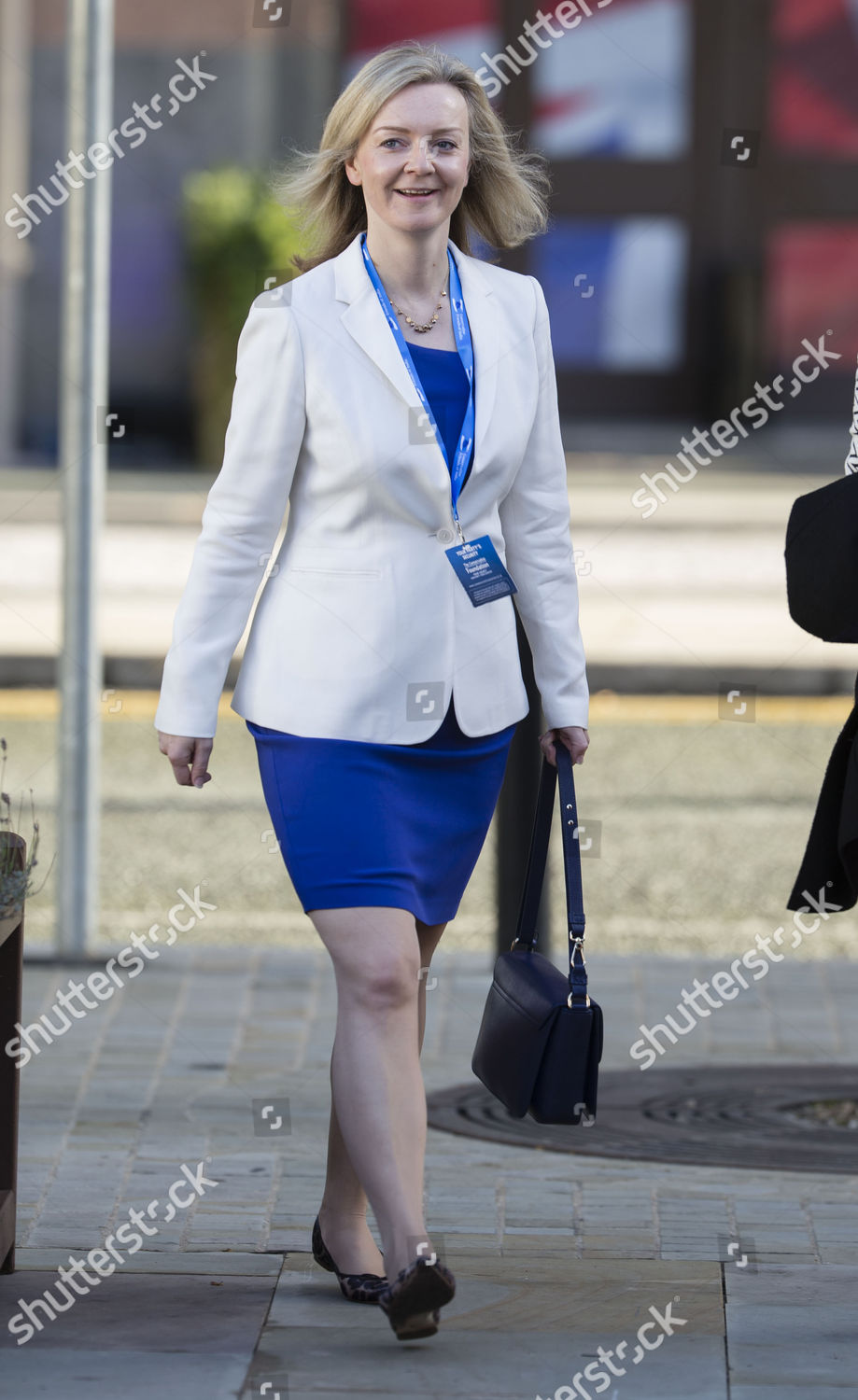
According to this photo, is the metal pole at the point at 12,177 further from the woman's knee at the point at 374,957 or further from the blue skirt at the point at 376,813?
the woman's knee at the point at 374,957

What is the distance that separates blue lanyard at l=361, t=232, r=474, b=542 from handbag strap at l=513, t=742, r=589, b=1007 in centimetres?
46

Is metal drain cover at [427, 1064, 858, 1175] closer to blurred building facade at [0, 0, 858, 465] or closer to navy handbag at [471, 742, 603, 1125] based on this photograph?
navy handbag at [471, 742, 603, 1125]

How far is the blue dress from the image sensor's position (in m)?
3.64

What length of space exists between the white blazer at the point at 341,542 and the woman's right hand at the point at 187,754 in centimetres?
2

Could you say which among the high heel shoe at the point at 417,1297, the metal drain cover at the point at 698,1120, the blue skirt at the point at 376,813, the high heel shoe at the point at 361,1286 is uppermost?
the blue skirt at the point at 376,813

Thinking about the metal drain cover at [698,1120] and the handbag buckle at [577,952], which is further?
the metal drain cover at [698,1120]

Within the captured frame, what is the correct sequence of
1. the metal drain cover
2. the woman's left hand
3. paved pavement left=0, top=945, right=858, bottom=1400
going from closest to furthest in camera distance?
paved pavement left=0, top=945, right=858, bottom=1400, the woman's left hand, the metal drain cover

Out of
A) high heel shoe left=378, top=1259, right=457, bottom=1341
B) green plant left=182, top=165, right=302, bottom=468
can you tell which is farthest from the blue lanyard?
green plant left=182, top=165, right=302, bottom=468

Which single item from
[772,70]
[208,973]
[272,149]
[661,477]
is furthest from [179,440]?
[208,973]

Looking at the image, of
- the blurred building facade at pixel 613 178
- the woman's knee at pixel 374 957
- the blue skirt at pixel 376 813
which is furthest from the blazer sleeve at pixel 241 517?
the blurred building facade at pixel 613 178

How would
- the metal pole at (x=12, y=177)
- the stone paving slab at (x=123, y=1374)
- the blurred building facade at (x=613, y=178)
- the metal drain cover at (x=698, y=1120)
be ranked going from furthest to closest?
the blurred building facade at (x=613, y=178)
the metal pole at (x=12, y=177)
the metal drain cover at (x=698, y=1120)
the stone paving slab at (x=123, y=1374)

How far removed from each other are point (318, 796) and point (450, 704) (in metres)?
0.24

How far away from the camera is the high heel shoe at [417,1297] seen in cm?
346

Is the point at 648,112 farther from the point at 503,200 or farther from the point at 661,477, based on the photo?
the point at 503,200
